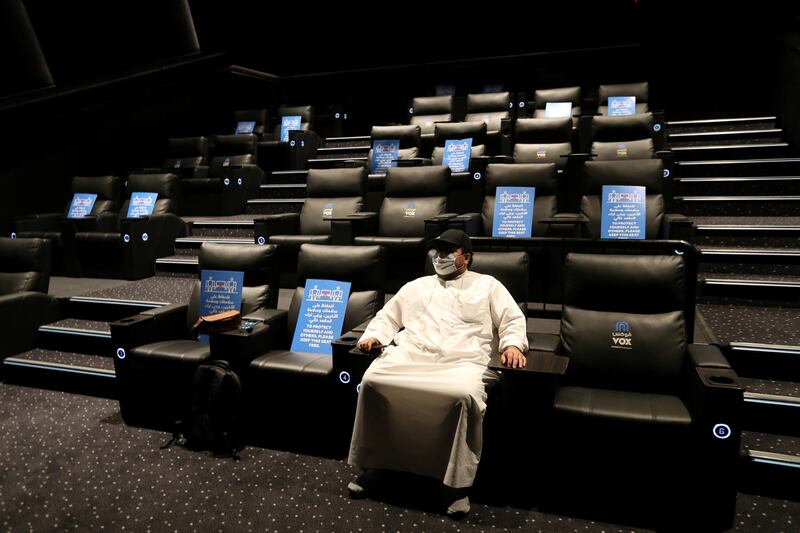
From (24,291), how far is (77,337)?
21.3 inches

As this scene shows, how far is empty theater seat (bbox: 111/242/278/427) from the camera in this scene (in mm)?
2604

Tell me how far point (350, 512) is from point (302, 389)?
60 cm

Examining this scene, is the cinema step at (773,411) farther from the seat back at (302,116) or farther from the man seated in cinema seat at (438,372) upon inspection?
the seat back at (302,116)

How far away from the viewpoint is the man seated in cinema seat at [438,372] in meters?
1.92

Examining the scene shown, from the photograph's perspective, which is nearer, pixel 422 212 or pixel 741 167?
pixel 422 212

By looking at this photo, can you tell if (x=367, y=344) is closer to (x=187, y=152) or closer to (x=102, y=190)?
(x=102, y=190)

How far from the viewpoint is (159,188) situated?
16.4ft

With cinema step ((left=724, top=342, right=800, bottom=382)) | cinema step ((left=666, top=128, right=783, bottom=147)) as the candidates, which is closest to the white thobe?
cinema step ((left=724, top=342, right=800, bottom=382))

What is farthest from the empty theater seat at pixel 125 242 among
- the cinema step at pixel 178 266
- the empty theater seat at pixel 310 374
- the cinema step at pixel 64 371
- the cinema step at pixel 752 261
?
the cinema step at pixel 752 261

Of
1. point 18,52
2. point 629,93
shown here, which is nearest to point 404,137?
point 629,93

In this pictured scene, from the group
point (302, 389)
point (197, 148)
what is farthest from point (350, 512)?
point (197, 148)

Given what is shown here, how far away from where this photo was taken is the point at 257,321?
263cm

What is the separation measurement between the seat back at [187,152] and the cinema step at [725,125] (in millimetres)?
4944

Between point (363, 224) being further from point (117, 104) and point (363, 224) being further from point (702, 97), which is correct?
point (702, 97)
